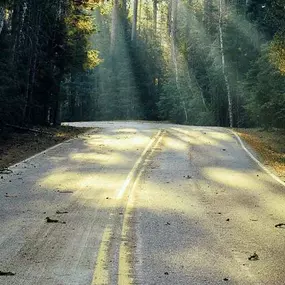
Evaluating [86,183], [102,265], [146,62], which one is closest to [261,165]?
[86,183]

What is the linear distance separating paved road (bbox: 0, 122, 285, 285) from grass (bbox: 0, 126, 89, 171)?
1937 millimetres

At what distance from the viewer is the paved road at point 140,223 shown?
6223 millimetres

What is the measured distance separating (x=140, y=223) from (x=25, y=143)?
48.9 feet

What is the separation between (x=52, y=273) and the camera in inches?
239

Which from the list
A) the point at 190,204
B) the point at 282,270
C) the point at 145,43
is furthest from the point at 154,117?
the point at 282,270

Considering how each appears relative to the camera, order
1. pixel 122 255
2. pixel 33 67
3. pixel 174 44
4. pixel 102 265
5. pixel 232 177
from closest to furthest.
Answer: pixel 102 265, pixel 122 255, pixel 232 177, pixel 33 67, pixel 174 44

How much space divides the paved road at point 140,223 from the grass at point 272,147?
3.77 feet

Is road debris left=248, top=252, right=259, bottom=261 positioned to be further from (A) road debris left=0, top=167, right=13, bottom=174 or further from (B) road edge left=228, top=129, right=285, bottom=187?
(A) road debris left=0, top=167, right=13, bottom=174

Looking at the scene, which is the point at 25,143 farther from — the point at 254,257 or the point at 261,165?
the point at 254,257

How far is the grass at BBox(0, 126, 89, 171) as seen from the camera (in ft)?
60.5

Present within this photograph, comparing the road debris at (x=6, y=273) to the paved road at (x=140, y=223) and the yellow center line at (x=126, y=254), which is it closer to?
the paved road at (x=140, y=223)

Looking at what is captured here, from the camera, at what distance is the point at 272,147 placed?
2488 centimetres

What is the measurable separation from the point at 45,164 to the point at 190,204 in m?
7.28

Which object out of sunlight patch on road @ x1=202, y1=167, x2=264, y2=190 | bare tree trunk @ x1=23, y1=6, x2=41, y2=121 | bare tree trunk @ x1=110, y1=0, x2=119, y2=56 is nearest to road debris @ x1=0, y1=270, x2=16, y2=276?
sunlight patch on road @ x1=202, y1=167, x2=264, y2=190
